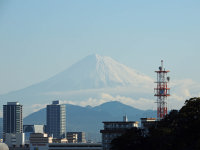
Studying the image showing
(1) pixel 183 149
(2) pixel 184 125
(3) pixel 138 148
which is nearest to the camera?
(1) pixel 183 149

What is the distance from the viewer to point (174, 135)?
148m

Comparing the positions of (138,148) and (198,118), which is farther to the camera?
(138,148)

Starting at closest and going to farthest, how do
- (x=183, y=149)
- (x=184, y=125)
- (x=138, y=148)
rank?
(x=183, y=149) → (x=184, y=125) → (x=138, y=148)

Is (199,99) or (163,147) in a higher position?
(199,99)

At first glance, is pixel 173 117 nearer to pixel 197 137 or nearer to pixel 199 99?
pixel 199 99

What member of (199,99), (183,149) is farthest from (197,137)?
(199,99)

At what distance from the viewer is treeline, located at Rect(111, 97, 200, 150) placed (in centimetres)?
14100

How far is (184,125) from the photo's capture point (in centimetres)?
14812

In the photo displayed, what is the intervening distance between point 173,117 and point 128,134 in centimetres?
1125

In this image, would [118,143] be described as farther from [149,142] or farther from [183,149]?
[183,149]

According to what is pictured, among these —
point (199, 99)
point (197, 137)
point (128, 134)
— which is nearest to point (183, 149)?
point (197, 137)

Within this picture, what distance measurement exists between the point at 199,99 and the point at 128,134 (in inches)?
805

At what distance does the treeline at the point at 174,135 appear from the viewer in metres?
141

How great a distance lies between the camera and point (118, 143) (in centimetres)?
16700
